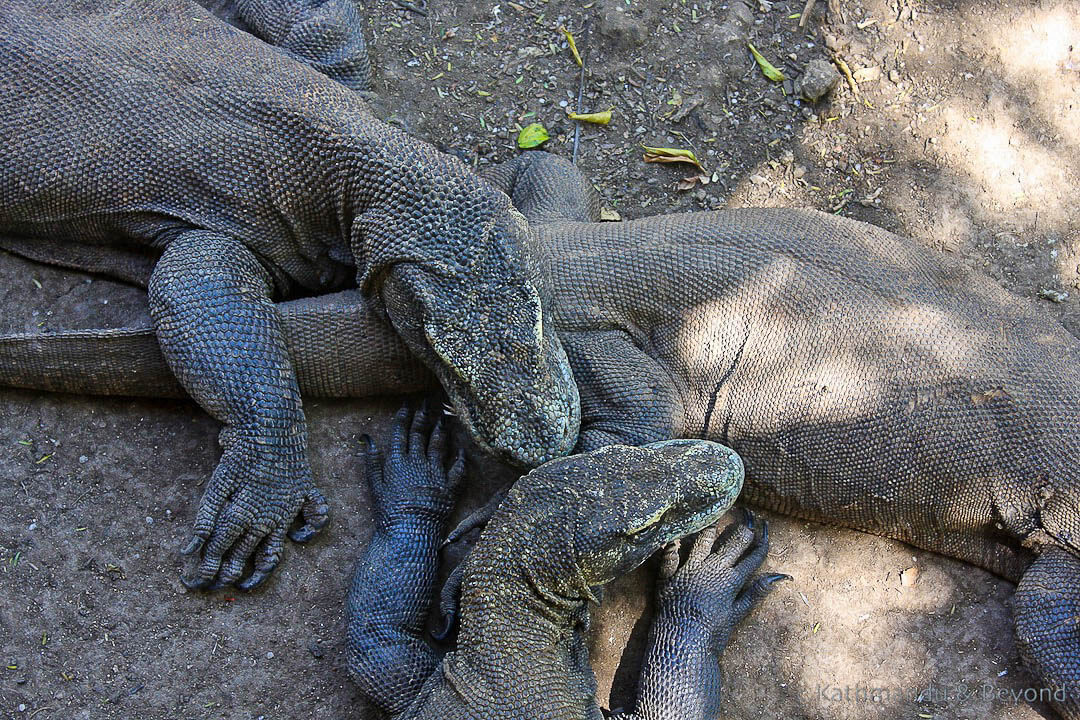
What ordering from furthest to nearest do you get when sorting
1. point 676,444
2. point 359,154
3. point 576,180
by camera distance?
point 576,180 < point 359,154 < point 676,444

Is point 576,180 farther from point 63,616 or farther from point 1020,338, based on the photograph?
point 63,616

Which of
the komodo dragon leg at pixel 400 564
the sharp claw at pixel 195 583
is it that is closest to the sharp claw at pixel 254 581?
the sharp claw at pixel 195 583

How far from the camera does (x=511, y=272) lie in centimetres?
398

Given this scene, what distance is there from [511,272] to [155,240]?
1.68 metres

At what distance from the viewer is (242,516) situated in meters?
4.14

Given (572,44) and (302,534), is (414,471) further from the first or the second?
(572,44)

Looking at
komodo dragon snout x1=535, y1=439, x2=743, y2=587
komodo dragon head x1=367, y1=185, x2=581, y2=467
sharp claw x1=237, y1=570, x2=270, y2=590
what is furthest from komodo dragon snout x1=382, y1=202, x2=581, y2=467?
sharp claw x1=237, y1=570, x2=270, y2=590

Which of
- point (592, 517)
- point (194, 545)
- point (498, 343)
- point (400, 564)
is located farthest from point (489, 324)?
point (194, 545)

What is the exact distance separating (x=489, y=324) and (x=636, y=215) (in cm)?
158

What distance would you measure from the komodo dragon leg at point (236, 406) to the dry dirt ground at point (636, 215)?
0.20 m

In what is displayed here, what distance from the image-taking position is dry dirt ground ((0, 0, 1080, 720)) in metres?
4.11

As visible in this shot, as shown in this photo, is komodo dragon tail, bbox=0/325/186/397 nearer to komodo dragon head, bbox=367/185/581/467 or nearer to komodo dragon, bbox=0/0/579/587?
komodo dragon, bbox=0/0/579/587

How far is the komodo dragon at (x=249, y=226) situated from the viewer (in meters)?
3.96

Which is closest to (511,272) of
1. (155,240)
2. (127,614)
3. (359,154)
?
(359,154)
